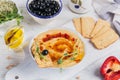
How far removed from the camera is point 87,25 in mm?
1210

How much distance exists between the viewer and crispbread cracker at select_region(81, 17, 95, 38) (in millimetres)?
1189

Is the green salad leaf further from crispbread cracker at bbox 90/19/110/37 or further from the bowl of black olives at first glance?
crispbread cracker at bbox 90/19/110/37

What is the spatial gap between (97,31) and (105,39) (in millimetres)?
42

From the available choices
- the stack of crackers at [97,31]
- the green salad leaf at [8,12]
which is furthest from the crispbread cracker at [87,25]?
the green salad leaf at [8,12]

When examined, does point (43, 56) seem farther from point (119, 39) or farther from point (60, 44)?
point (119, 39)

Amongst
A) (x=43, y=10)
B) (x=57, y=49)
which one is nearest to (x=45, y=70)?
(x=57, y=49)

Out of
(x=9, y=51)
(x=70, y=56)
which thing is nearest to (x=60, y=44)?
(x=70, y=56)

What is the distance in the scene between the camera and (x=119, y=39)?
1202 millimetres

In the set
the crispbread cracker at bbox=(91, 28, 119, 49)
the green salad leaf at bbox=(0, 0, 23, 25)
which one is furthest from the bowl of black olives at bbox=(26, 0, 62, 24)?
the crispbread cracker at bbox=(91, 28, 119, 49)

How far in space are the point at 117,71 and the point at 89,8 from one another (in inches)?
10.5

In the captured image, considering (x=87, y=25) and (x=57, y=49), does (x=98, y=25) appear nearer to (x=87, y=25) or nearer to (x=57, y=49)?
(x=87, y=25)

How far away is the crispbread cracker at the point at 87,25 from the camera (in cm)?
119

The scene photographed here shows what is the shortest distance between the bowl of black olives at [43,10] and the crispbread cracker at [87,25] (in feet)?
0.31

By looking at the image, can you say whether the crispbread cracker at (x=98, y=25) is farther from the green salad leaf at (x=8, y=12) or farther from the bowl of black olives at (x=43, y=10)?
the green salad leaf at (x=8, y=12)
